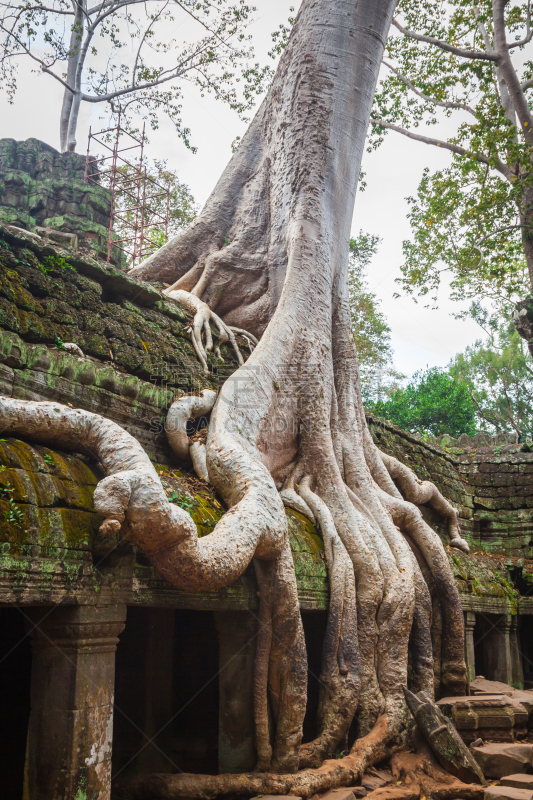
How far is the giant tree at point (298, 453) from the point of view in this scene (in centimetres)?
296

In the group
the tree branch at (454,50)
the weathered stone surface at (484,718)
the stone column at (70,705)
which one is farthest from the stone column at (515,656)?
the tree branch at (454,50)

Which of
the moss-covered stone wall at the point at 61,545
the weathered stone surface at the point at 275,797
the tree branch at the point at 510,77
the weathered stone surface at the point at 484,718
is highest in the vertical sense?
the tree branch at the point at 510,77

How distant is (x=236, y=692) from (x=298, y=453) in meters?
1.80

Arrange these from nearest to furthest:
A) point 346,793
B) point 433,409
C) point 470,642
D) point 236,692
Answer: point 346,793
point 236,692
point 470,642
point 433,409

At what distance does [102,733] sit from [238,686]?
3.61ft

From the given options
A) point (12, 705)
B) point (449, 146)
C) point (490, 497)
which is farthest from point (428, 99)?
point (12, 705)

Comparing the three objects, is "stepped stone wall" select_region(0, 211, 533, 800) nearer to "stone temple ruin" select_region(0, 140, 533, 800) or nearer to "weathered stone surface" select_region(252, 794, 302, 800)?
"stone temple ruin" select_region(0, 140, 533, 800)

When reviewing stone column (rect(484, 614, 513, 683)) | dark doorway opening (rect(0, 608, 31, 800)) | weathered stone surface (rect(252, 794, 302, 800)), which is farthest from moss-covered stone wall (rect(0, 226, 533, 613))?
dark doorway opening (rect(0, 608, 31, 800))

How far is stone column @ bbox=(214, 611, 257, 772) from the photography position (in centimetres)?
341

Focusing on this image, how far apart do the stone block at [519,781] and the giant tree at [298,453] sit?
659 millimetres

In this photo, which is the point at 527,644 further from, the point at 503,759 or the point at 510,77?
the point at 510,77

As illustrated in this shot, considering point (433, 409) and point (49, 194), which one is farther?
point (433, 409)

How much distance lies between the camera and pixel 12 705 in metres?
3.69

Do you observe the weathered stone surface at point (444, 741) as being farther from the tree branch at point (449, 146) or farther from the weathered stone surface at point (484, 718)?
the tree branch at point (449, 146)
